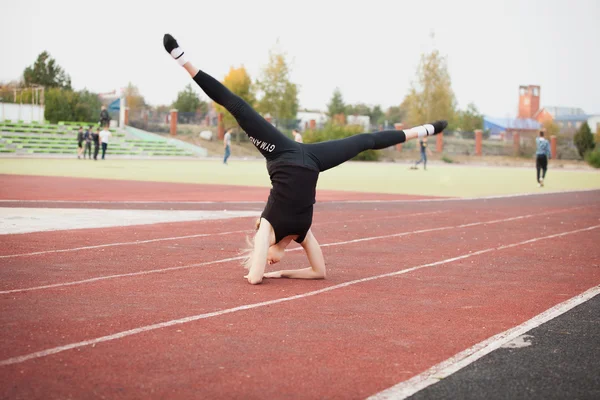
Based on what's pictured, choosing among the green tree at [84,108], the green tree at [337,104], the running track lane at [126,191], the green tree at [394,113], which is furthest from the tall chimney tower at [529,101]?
the running track lane at [126,191]

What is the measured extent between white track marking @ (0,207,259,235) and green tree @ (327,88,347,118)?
11550 centimetres

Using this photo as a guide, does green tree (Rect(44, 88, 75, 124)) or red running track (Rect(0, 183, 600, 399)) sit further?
green tree (Rect(44, 88, 75, 124))

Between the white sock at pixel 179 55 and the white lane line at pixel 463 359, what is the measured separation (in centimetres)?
439

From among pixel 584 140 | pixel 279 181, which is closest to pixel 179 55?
pixel 279 181

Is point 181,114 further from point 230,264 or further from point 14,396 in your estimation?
point 14,396

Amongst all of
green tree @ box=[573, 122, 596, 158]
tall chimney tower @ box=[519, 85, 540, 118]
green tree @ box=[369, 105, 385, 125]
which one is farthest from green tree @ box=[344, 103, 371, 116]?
green tree @ box=[573, 122, 596, 158]

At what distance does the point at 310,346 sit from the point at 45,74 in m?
98.6

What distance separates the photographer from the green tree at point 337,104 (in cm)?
13175

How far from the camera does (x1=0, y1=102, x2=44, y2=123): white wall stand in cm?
6722

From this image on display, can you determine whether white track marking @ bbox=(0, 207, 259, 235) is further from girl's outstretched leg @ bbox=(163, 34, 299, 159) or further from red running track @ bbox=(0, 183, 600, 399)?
girl's outstretched leg @ bbox=(163, 34, 299, 159)

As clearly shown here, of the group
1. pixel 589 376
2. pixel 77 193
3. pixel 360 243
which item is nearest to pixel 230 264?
pixel 360 243

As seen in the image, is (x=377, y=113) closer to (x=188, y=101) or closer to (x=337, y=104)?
(x=337, y=104)

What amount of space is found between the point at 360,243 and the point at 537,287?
405 cm

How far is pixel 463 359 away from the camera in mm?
5820
